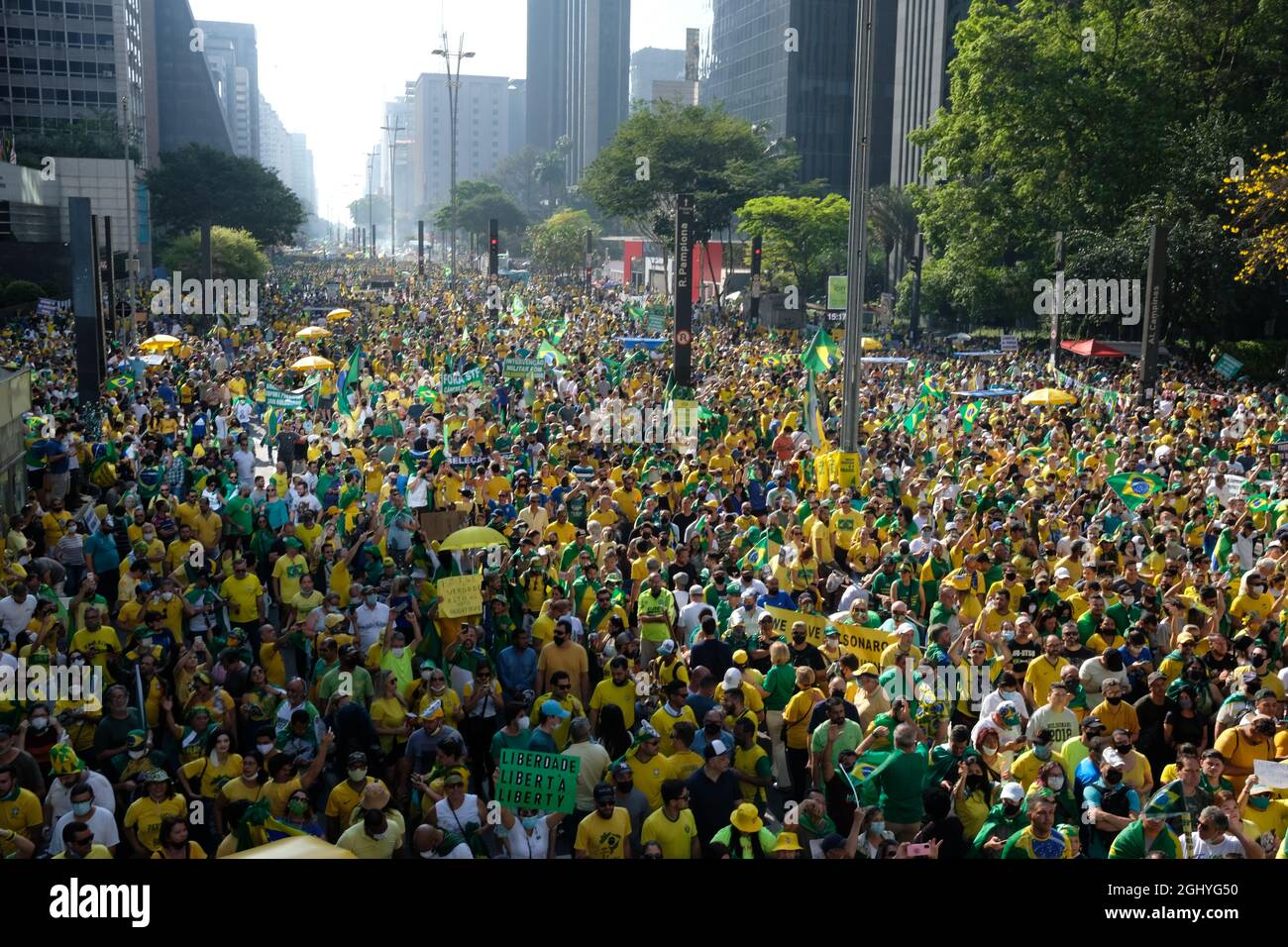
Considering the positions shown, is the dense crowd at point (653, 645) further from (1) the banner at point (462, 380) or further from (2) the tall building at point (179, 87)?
(2) the tall building at point (179, 87)

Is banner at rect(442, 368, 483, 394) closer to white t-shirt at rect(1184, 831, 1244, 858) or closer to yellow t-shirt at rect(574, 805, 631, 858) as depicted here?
yellow t-shirt at rect(574, 805, 631, 858)

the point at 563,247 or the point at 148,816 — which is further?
the point at 563,247

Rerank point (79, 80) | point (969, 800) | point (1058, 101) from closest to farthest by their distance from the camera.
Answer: point (969, 800), point (1058, 101), point (79, 80)

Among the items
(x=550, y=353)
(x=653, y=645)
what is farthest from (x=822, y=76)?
(x=653, y=645)

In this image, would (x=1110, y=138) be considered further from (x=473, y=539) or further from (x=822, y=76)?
(x=822, y=76)

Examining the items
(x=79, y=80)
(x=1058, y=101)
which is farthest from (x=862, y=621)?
(x=79, y=80)
